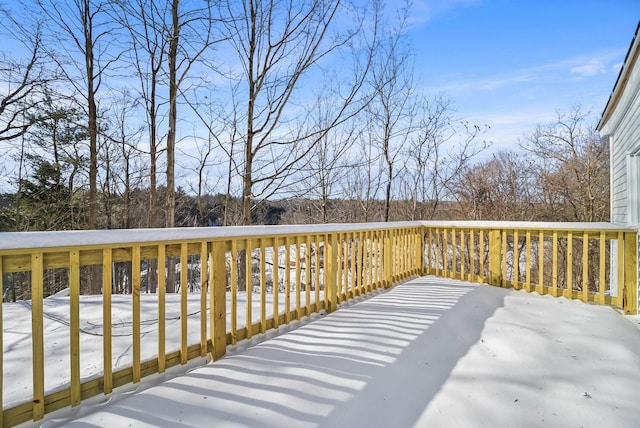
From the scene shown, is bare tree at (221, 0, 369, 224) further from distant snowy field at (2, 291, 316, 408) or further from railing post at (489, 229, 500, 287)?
railing post at (489, 229, 500, 287)

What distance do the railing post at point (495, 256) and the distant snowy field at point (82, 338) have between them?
2.98m

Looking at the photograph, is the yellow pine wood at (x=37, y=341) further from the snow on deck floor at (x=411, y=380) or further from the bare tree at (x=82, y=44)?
the bare tree at (x=82, y=44)

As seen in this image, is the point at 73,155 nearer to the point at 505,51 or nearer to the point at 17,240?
the point at 17,240

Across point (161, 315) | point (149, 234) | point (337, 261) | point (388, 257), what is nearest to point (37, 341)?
point (161, 315)

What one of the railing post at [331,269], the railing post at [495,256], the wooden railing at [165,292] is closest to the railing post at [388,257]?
the wooden railing at [165,292]

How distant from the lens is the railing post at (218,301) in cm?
232

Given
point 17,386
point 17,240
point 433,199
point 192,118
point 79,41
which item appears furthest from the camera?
point 433,199

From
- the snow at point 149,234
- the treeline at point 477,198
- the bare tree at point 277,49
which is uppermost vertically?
the bare tree at point 277,49

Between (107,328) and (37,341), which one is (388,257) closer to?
(107,328)

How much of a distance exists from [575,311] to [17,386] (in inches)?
191

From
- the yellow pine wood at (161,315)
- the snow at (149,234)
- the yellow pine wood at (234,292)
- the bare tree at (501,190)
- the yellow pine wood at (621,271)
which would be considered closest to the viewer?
the snow at (149,234)

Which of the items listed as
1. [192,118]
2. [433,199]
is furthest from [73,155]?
[433,199]

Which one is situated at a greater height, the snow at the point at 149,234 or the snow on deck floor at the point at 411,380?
the snow at the point at 149,234

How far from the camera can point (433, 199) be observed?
36.1ft
